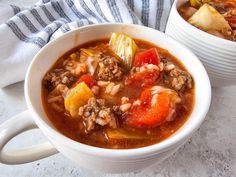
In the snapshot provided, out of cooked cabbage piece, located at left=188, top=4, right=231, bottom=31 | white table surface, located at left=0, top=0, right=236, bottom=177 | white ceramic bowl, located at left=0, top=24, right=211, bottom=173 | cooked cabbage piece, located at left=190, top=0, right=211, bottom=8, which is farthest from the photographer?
cooked cabbage piece, located at left=190, top=0, right=211, bottom=8

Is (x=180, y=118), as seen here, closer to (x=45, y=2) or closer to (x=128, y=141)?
(x=128, y=141)

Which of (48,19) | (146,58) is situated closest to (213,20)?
(146,58)

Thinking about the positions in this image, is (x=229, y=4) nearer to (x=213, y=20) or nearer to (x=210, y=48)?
(x=213, y=20)

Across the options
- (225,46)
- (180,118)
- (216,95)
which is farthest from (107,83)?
(216,95)

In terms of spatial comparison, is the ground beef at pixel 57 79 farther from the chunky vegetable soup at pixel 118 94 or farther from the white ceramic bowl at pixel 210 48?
the white ceramic bowl at pixel 210 48

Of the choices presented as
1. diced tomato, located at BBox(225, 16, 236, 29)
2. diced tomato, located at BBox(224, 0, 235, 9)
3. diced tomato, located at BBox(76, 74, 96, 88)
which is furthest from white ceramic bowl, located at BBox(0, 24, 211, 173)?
diced tomato, located at BBox(224, 0, 235, 9)

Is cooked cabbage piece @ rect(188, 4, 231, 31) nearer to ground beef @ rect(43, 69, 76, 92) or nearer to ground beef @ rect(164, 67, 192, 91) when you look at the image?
ground beef @ rect(164, 67, 192, 91)
